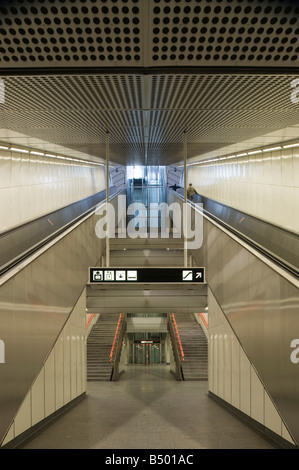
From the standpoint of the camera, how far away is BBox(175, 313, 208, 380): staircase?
17.7m

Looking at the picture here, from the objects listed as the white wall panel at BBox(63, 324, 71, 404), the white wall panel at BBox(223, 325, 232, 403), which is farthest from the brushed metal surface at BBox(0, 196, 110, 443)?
the white wall panel at BBox(223, 325, 232, 403)

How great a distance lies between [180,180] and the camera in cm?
3750

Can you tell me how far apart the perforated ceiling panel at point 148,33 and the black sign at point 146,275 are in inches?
207

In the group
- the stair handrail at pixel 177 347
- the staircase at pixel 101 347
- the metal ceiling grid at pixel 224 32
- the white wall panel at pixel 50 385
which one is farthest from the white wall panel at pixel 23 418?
the stair handrail at pixel 177 347

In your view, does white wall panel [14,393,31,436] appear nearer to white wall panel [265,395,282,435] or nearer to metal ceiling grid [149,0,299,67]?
white wall panel [265,395,282,435]

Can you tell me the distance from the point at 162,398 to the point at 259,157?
26.6ft

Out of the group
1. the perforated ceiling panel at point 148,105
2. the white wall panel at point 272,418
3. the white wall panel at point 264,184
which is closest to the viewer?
the perforated ceiling panel at point 148,105

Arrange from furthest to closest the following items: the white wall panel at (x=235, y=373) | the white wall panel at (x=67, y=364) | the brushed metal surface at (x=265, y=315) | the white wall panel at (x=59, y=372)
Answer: the white wall panel at (x=67, y=364)
the white wall panel at (x=59, y=372)
the white wall panel at (x=235, y=373)
the brushed metal surface at (x=265, y=315)

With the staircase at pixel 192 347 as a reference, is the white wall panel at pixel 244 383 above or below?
above

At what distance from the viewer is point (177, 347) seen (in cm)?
1959

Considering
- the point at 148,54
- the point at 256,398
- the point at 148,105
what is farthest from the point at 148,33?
the point at 256,398

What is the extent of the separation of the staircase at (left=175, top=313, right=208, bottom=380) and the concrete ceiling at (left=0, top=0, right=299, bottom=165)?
13.9m

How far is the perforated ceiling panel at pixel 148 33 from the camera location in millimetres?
3018

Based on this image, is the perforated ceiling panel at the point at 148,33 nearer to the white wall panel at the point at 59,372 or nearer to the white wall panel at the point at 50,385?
the white wall panel at the point at 50,385
